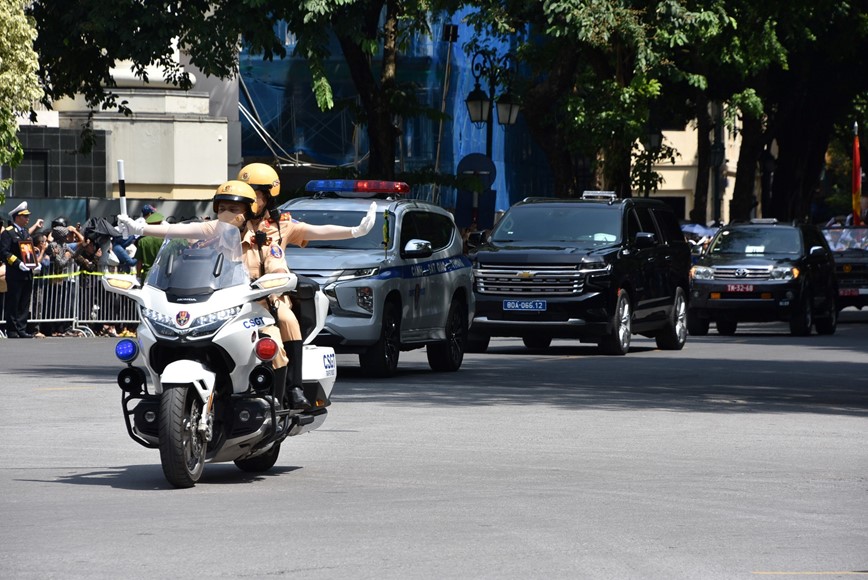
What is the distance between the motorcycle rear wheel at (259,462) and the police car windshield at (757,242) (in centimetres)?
1987

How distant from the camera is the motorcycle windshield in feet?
32.9

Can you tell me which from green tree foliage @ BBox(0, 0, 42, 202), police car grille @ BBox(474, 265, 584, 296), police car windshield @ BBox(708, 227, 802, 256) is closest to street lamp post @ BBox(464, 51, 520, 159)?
police car windshield @ BBox(708, 227, 802, 256)

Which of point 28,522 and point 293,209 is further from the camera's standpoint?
point 293,209

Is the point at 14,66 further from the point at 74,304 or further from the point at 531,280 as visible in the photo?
the point at 531,280

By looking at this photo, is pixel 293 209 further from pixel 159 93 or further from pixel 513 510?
pixel 159 93

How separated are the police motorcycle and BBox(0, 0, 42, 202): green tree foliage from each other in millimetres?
16327

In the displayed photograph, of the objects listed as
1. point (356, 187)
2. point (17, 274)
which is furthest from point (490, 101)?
point (356, 187)

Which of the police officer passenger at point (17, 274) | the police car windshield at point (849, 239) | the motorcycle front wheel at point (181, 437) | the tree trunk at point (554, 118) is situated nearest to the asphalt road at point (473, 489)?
the motorcycle front wheel at point (181, 437)

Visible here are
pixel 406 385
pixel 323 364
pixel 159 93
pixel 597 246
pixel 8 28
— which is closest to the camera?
pixel 323 364

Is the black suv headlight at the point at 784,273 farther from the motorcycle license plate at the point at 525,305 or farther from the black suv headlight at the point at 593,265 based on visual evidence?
the motorcycle license plate at the point at 525,305

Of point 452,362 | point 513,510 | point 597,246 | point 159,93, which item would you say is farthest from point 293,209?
point 159,93

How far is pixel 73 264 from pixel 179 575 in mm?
20365

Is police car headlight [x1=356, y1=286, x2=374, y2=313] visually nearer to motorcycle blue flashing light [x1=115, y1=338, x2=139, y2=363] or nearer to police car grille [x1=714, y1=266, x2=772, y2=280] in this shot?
motorcycle blue flashing light [x1=115, y1=338, x2=139, y2=363]

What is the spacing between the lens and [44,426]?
13.7 meters
